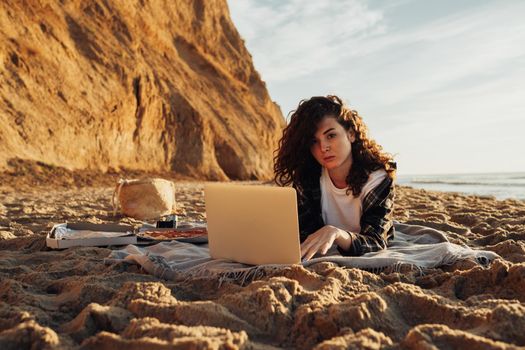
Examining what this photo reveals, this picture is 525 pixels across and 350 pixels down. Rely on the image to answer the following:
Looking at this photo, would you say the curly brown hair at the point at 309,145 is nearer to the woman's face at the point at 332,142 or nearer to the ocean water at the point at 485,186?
the woman's face at the point at 332,142

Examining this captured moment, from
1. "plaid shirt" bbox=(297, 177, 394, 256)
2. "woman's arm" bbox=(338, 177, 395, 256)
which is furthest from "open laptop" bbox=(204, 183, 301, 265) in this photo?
"woman's arm" bbox=(338, 177, 395, 256)

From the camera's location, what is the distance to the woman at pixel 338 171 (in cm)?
290

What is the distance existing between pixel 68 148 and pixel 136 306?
38.1ft

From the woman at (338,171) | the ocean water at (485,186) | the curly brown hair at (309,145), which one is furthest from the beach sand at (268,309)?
the ocean water at (485,186)

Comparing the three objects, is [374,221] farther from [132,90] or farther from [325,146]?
[132,90]

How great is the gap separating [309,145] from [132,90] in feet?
45.4

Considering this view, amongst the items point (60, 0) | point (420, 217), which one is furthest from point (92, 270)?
point (60, 0)

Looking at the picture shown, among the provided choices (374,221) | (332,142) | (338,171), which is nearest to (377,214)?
(374,221)

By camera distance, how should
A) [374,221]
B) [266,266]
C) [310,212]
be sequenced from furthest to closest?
[310,212]
[374,221]
[266,266]

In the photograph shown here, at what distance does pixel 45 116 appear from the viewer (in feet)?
39.0

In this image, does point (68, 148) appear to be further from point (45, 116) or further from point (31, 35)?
point (31, 35)

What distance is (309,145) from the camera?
3059 millimetres

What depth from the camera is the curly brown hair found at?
2.97m

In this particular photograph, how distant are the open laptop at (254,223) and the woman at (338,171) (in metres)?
0.55
